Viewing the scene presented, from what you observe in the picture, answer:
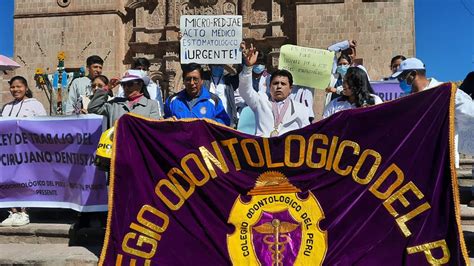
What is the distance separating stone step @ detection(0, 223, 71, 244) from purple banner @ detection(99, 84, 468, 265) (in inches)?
57.6

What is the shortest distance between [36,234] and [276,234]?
2.97m

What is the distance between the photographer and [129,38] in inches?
677

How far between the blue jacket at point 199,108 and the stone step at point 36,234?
→ 5.89 ft

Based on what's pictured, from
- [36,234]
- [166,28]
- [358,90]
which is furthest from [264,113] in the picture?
[166,28]

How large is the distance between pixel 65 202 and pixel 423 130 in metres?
3.97

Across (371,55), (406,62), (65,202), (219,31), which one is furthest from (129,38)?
(406,62)

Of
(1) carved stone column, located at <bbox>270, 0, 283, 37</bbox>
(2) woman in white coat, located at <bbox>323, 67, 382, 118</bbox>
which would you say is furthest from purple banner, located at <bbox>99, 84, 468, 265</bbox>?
(1) carved stone column, located at <bbox>270, 0, 283, 37</bbox>

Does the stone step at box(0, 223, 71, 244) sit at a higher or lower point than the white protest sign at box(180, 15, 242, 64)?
lower

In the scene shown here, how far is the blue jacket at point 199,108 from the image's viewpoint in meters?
4.92

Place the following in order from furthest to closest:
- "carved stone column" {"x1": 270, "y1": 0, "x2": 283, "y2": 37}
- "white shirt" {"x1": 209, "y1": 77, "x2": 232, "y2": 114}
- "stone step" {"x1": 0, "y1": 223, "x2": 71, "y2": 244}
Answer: "carved stone column" {"x1": 270, "y1": 0, "x2": 283, "y2": 37} < "white shirt" {"x1": 209, "y1": 77, "x2": 232, "y2": 114} < "stone step" {"x1": 0, "y1": 223, "x2": 71, "y2": 244}

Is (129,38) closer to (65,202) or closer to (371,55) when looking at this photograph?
(371,55)

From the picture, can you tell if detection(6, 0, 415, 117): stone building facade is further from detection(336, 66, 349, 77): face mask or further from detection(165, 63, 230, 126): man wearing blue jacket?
detection(165, 63, 230, 126): man wearing blue jacket

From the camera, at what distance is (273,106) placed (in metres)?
4.82

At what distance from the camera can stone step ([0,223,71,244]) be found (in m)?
5.30
